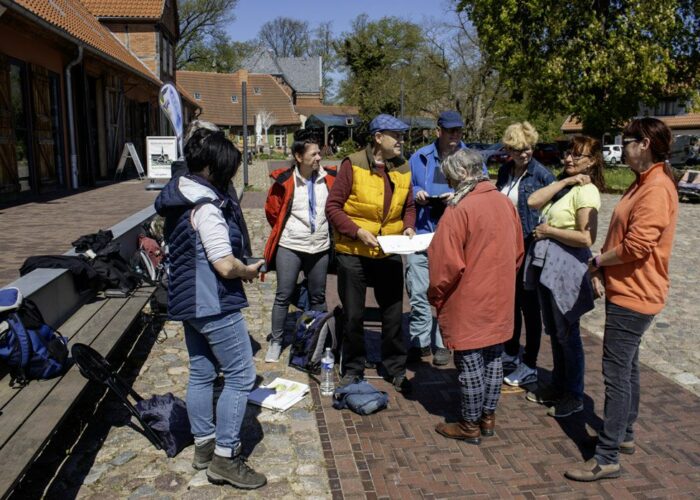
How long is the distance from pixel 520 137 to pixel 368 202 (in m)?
1.16

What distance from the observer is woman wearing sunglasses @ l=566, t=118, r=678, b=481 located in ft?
10.5

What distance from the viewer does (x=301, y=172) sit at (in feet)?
16.4

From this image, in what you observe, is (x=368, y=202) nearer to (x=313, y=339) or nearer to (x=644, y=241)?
(x=313, y=339)

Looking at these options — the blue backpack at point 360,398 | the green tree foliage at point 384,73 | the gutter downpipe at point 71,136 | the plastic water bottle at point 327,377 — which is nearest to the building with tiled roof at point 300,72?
the green tree foliage at point 384,73

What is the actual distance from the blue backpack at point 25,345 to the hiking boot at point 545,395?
10.5 ft

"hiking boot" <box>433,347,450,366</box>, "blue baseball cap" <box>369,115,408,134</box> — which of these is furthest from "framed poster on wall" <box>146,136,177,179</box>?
"blue baseball cap" <box>369,115,408,134</box>

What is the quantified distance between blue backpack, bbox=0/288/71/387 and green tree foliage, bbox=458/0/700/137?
24.0 metres

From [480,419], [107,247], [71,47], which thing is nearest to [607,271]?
[480,419]

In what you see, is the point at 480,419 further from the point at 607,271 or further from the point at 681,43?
the point at 681,43

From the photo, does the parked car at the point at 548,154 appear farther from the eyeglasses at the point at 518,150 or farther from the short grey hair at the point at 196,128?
the short grey hair at the point at 196,128

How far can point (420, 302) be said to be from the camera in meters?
5.20

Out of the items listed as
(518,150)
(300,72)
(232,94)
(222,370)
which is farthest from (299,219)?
(300,72)

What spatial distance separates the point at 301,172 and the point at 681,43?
25031 mm

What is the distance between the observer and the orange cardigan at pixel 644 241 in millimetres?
3178
